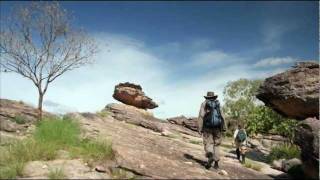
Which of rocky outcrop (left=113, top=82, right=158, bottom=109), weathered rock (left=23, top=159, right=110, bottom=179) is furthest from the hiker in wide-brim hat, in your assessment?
rocky outcrop (left=113, top=82, right=158, bottom=109)

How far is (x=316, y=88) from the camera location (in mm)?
19969

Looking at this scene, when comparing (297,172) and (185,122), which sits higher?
(185,122)

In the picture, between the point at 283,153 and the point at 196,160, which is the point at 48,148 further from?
the point at 283,153

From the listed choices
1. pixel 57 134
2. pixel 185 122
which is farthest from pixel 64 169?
pixel 185 122

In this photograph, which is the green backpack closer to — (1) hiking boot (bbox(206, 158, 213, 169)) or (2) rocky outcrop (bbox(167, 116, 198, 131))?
(1) hiking boot (bbox(206, 158, 213, 169))

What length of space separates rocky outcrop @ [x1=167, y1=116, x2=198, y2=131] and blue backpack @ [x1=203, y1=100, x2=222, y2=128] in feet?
69.7

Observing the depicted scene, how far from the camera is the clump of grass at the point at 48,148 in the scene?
551 inches

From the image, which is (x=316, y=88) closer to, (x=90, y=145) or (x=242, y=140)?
(x=242, y=140)

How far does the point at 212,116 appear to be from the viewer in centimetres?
1616

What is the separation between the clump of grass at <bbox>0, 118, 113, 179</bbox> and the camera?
551 inches

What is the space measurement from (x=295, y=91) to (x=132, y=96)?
24132mm

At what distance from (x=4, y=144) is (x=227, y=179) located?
29.8 feet

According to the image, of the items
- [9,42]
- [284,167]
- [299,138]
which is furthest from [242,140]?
[9,42]

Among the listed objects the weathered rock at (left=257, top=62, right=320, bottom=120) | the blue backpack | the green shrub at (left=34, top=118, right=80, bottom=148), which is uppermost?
the weathered rock at (left=257, top=62, right=320, bottom=120)
